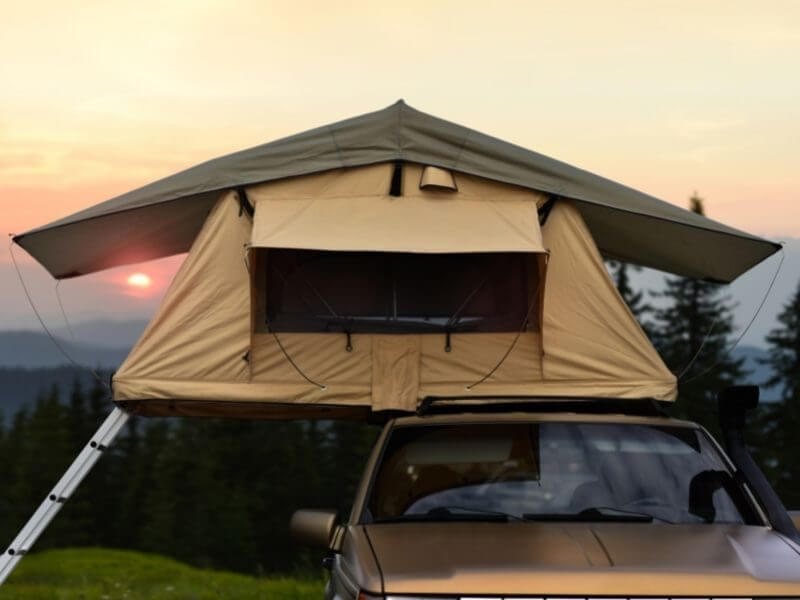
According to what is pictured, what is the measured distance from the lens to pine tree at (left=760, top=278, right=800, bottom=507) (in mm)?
78812

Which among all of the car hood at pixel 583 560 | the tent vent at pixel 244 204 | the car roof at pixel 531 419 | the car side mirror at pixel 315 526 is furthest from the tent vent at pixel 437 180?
the car hood at pixel 583 560

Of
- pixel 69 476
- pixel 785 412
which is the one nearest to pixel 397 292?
pixel 69 476

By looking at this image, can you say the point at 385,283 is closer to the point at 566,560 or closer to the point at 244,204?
the point at 244,204

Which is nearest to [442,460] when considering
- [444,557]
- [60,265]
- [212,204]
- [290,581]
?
[444,557]

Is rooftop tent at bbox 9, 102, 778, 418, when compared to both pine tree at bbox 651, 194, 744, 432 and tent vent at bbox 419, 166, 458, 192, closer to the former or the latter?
tent vent at bbox 419, 166, 458, 192

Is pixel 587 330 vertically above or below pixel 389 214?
below

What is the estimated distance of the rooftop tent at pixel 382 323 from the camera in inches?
375

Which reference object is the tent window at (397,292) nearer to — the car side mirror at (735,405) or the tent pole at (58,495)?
the tent pole at (58,495)

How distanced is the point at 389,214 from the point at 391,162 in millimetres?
430

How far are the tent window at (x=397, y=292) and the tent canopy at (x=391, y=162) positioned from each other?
2.26ft

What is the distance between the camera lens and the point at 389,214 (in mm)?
9594

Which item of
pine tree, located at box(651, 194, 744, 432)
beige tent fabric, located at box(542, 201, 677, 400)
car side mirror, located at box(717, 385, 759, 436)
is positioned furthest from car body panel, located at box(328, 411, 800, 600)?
pine tree, located at box(651, 194, 744, 432)

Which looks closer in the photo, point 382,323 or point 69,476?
point 69,476

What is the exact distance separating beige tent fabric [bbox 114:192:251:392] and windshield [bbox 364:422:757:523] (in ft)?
9.31
